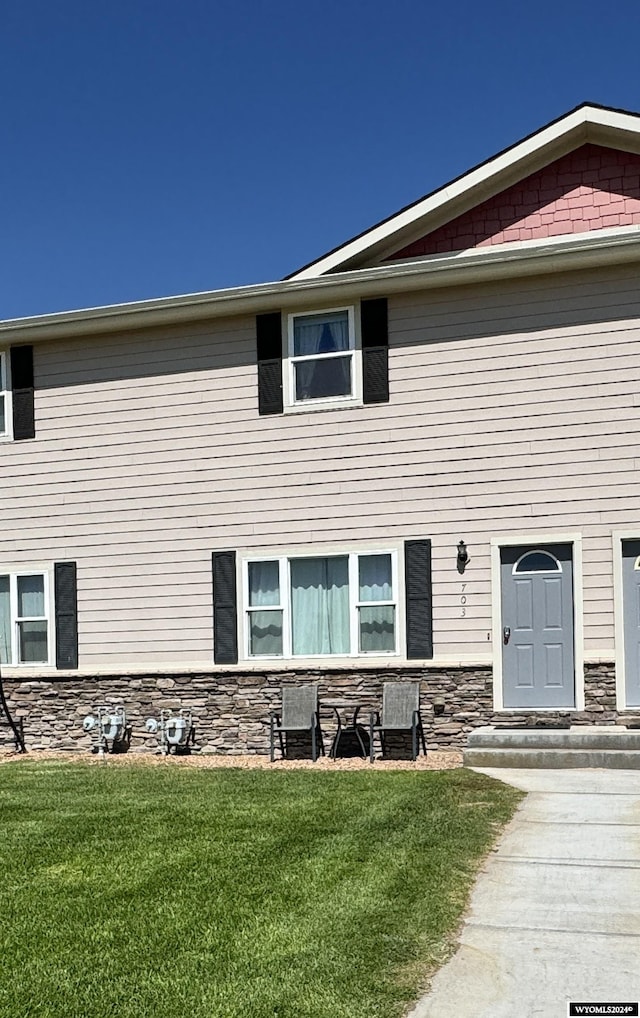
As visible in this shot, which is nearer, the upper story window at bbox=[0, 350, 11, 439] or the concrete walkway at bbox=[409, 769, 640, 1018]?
the concrete walkway at bbox=[409, 769, 640, 1018]

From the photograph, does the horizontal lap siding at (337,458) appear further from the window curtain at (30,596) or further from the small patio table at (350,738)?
the small patio table at (350,738)

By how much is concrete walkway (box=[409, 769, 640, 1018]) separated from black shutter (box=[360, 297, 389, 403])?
5654mm

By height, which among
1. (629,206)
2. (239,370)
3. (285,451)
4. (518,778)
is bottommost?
(518,778)

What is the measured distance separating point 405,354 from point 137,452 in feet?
11.9

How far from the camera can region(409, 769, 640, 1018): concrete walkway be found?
4.61m

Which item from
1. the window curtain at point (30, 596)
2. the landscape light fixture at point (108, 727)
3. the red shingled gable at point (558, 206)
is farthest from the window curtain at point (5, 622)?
the red shingled gable at point (558, 206)

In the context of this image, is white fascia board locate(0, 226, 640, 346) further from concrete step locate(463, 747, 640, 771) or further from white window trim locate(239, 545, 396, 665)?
concrete step locate(463, 747, 640, 771)

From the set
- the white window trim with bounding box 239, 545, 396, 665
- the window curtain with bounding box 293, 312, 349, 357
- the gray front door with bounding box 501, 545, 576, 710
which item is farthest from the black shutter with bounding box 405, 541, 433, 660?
the window curtain with bounding box 293, 312, 349, 357

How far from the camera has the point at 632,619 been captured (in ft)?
39.1

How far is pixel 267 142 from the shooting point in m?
19.2

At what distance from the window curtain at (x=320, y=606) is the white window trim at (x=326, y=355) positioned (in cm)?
184

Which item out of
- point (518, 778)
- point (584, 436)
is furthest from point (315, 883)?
point (584, 436)

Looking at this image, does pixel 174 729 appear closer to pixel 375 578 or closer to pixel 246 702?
pixel 246 702

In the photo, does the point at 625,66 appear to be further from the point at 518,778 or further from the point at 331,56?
the point at 518,778
